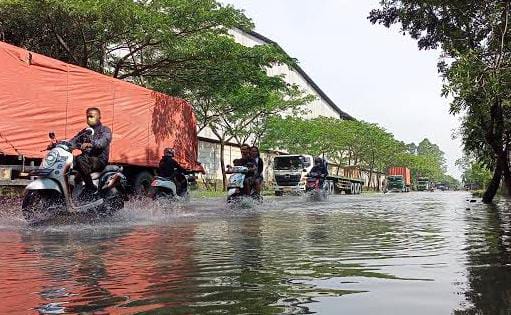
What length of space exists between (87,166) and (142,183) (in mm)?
6483

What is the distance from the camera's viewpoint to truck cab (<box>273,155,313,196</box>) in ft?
99.5

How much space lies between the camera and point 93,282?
3.95 m

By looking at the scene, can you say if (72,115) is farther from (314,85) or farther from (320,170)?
(314,85)

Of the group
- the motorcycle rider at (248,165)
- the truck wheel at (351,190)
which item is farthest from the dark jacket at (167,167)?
the truck wheel at (351,190)

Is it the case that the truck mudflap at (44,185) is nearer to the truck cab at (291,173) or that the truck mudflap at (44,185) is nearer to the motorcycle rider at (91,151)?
the motorcycle rider at (91,151)

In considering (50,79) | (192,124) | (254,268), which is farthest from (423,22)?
(254,268)

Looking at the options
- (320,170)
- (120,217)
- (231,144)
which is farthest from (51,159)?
(231,144)

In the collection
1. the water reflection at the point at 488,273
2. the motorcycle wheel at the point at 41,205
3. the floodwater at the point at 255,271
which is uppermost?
the motorcycle wheel at the point at 41,205

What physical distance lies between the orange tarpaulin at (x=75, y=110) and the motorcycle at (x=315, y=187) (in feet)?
21.4

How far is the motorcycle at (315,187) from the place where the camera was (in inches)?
898

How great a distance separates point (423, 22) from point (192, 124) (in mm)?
7831

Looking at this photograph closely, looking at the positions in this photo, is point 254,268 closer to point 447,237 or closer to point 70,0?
point 447,237

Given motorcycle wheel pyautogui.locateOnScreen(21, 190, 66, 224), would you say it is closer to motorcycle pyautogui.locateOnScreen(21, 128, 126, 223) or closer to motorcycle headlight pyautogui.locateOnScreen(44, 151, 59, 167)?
motorcycle pyautogui.locateOnScreen(21, 128, 126, 223)

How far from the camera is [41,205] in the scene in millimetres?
8680
